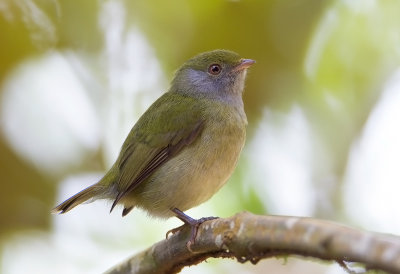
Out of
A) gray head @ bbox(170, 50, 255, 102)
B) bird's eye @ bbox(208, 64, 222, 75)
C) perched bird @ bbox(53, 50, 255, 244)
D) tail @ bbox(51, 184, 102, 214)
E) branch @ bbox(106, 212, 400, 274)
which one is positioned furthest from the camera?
bird's eye @ bbox(208, 64, 222, 75)

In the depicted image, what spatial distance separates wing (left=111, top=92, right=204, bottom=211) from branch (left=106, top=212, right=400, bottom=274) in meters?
1.03

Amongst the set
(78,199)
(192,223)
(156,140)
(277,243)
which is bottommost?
(277,243)

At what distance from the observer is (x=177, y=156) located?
4.22 m

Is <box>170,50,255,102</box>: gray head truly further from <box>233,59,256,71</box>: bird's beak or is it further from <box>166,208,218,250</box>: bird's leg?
<box>166,208,218,250</box>: bird's leg

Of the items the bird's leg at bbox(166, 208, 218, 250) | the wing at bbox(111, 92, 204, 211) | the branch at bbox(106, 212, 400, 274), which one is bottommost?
the branch at bbox(106, 212, 400, 274)

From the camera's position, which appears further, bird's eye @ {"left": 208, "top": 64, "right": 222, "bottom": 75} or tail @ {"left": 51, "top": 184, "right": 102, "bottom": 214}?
bird's eye @ {"left": 208, "top": 64, "right": 222, "bottom": 75}

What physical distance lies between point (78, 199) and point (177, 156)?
0.77 metres

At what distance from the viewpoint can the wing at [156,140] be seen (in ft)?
14.0

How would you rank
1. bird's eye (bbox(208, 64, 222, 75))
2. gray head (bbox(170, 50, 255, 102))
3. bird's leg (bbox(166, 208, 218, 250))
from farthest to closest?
bird's eye (bbox(208, 64, 222, 75)) → gray head (bbox(170, 50, 255, 102)) → bird's leg (bbox(166, 208, 218, 250))

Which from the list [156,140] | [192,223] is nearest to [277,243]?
[192,223]

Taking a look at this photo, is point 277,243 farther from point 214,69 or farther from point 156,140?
point 214,69

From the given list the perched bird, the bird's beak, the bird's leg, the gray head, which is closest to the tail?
the perched bird

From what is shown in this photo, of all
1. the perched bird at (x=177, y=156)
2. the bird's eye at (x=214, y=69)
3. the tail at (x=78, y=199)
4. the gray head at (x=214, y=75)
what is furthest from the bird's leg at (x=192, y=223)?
the bird's eye at (x=214, y=69)

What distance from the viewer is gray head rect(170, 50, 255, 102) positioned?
16.1ft
